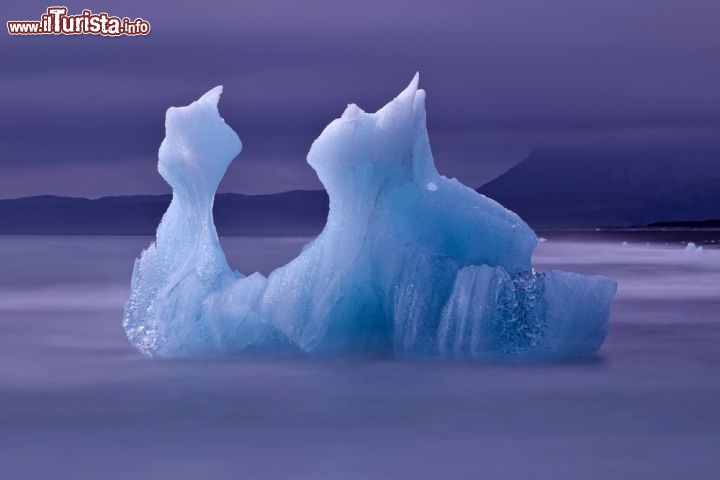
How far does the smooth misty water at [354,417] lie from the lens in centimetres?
640

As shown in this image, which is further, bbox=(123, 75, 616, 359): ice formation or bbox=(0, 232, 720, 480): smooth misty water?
bbox=(123, 75, 616, 359): ice formation

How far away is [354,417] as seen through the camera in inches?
305

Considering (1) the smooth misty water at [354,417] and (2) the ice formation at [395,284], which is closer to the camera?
(1) the smooth misty water at [354,417]

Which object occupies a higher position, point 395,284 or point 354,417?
point 395,284

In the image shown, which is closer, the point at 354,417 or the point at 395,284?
the point at 354,417

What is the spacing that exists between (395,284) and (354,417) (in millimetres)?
1959

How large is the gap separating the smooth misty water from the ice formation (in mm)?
296

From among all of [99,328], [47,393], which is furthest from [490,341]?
[99,328]

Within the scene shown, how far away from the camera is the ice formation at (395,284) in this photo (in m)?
9.44

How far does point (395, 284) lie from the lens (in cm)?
949

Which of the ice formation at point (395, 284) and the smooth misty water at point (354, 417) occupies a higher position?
the ice formation at point (395, 284)

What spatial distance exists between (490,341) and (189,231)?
3000 millimetres

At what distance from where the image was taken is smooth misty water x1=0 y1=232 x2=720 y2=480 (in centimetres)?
640

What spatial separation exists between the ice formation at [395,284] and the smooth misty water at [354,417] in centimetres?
30
